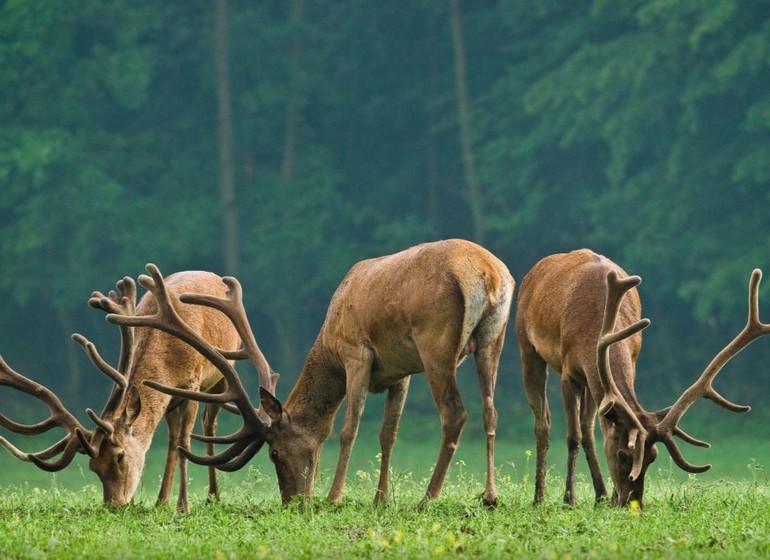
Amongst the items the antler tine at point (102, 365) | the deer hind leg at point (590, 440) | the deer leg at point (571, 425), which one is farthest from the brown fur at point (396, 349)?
the antler tine at point (102, 365)

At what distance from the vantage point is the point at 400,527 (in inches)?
333

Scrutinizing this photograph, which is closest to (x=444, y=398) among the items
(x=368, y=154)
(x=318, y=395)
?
(x=318, y=395)

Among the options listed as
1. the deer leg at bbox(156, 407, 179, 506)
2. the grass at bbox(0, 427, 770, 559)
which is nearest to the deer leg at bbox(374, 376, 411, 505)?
the grass at bbox(0, 427, 770, 559)

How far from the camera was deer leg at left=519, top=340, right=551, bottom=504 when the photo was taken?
34.0 ft

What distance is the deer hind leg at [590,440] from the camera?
32.2 ft

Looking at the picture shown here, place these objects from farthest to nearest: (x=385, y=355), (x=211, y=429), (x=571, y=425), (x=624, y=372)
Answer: (x=211, y=429) < (x=385, y=355) < (x=571, y=425) < (x=624, y=372)

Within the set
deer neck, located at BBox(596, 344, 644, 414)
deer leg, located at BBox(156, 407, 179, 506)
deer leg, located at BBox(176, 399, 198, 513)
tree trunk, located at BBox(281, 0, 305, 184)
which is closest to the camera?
deer neck, located at BBox(596, 344, 644, 414)

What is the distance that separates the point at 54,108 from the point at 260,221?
16.4 ft

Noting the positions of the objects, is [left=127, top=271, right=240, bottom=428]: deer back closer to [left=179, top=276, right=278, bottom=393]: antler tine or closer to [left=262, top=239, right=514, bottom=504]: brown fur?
[left=179, top=276, right=278, bottom=393]: antler tine

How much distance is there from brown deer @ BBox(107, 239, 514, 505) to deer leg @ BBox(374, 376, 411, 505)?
0.01 meters

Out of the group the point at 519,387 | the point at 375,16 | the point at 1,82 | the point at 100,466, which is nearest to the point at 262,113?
the point at 375,16

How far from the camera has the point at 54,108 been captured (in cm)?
2927

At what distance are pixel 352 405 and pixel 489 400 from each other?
1199 mm

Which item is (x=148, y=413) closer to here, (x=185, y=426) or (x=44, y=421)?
(x=185, y=426)
